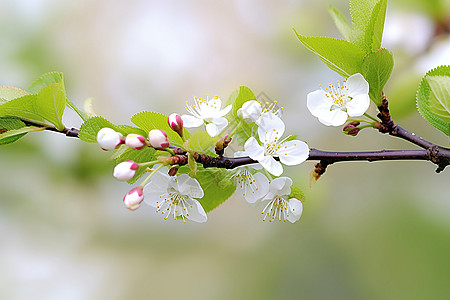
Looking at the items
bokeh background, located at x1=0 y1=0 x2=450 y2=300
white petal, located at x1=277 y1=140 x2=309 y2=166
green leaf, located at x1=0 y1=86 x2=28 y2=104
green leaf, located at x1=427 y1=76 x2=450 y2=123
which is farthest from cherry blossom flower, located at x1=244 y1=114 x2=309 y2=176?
bokeh background, located at x1=0 y1=0 x2=450 y2=300

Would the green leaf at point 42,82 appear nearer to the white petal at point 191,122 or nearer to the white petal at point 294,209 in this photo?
the white petal at point 191,122

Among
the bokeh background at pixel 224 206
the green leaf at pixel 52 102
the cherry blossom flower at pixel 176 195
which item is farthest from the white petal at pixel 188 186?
the bokeh background at pixel 224 206

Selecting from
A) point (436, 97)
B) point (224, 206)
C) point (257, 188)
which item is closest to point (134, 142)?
point (257, 188)

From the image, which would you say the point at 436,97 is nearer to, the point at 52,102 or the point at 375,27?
the point at 375,27

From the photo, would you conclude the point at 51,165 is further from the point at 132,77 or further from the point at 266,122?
the point at 266,122

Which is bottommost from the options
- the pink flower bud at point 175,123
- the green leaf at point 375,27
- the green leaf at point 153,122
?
the pink flower bud at point 175,123

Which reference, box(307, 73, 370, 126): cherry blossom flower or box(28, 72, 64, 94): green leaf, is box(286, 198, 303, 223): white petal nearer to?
box(307, 73, 370, 126): cherry blossom flower
